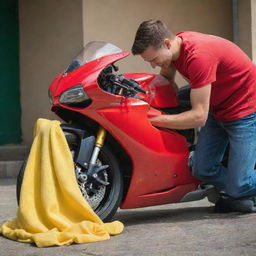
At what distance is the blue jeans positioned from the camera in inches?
229

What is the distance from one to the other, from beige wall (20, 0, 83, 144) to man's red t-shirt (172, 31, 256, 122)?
15.7 feet

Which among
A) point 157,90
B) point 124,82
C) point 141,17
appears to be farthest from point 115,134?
point 141,17

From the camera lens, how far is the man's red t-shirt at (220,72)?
18.2 feet

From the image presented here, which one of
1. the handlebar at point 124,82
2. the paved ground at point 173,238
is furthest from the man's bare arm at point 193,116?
the paved ground at point 173,238

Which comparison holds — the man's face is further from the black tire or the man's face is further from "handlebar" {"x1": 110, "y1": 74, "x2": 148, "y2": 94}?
the black tire

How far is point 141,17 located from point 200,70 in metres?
5.18

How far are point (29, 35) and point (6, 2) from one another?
1.94 ft

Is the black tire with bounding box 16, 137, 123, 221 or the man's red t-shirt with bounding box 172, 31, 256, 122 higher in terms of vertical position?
the man's red t-shirt with bounding box 172, 31, 256, 122

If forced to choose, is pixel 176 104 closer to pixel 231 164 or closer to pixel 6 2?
pixel 231 164

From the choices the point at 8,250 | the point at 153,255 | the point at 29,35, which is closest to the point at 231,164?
the point at 153,255

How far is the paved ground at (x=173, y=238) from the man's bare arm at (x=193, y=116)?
2.30 feet

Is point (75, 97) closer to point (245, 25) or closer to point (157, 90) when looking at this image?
point (157, 90)

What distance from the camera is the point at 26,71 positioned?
11266mm

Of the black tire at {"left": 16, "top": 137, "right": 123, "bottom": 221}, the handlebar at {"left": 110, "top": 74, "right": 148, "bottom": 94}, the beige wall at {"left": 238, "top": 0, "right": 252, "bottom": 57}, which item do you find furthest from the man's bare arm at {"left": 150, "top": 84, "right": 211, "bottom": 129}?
the beige wall at {"left": 238, "top": 0, "right": 252, "bottom": 57}
